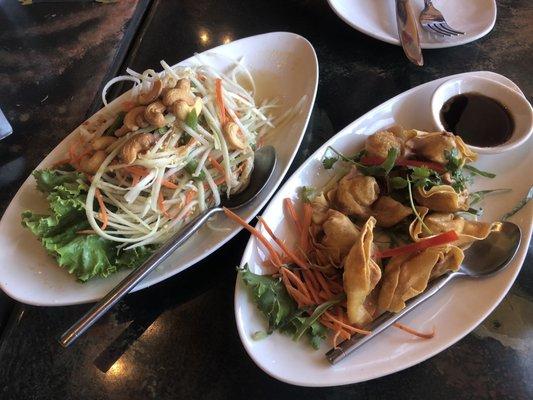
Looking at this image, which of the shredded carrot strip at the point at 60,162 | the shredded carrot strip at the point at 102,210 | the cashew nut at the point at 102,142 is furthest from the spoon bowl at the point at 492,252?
the shredded carrot strip at the point at 60,162

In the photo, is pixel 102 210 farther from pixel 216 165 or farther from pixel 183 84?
pixel 183 84

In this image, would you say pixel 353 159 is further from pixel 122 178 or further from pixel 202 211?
pixel 122 178

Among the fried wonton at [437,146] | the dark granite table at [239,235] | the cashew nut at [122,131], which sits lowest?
the dark granite table at [239,235]

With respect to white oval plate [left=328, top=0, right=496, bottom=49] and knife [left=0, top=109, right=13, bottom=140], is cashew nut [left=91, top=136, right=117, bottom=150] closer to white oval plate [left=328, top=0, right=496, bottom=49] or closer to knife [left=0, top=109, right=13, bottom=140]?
knife [left=0, top=109, right=13, bottom=140]

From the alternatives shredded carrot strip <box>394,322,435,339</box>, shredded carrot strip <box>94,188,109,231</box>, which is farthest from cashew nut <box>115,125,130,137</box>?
shredded carrot strip <box>394,322,435,339</box>

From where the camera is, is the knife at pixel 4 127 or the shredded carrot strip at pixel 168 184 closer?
the shredded carrot strip at pixel 168 184

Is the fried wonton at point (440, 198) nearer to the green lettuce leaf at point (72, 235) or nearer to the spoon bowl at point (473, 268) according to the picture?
the spoon bowl at point (473, 268)

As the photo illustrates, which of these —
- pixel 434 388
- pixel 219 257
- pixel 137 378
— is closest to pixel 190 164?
pixel 219 257

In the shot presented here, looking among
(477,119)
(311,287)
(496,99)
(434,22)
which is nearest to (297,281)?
(311,287)
